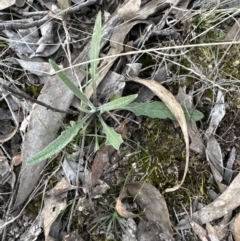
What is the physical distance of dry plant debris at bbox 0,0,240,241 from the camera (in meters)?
1.43

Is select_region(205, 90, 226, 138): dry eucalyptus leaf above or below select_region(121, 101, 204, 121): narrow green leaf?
below

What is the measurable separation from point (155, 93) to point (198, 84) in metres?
0.17

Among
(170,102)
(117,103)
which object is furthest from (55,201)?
(170,102)

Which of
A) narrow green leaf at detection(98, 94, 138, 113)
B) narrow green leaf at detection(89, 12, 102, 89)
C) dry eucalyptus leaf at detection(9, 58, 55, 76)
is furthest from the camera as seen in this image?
dry eucalyptus leaf at detection(9, 58, 55, 76)

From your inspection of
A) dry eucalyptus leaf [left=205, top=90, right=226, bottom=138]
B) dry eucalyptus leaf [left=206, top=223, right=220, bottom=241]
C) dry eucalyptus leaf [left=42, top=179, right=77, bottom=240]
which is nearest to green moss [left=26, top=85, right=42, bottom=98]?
dry eucalyptus leaf [left=42, top=179, right=77, bottom=240]

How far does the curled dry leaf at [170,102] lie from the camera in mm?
1392

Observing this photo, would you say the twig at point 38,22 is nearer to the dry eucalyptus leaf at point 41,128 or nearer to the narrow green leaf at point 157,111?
the dry eucalyptus leaf at point 41,128

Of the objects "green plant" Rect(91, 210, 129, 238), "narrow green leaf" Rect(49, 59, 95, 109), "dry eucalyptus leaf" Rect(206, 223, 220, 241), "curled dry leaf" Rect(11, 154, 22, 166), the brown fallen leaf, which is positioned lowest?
"dry eucalyptus leaf" Rect(206, 223, 220, 241)

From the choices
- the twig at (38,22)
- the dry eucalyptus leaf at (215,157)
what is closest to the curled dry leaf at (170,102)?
the dry eucalyptus leaf at (215,157)

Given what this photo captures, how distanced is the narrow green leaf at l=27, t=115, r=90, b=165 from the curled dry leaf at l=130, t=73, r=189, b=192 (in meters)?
0.28

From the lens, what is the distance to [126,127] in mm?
1483

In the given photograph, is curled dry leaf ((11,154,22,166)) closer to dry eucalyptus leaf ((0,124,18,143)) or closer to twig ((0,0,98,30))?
dry eucalyptus leaf ((0,124,18,143))

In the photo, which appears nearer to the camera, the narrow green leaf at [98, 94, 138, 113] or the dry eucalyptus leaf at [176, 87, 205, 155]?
the narrow green leaf at [98, 94, 138, 113]

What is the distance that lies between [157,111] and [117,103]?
0.54 feet
